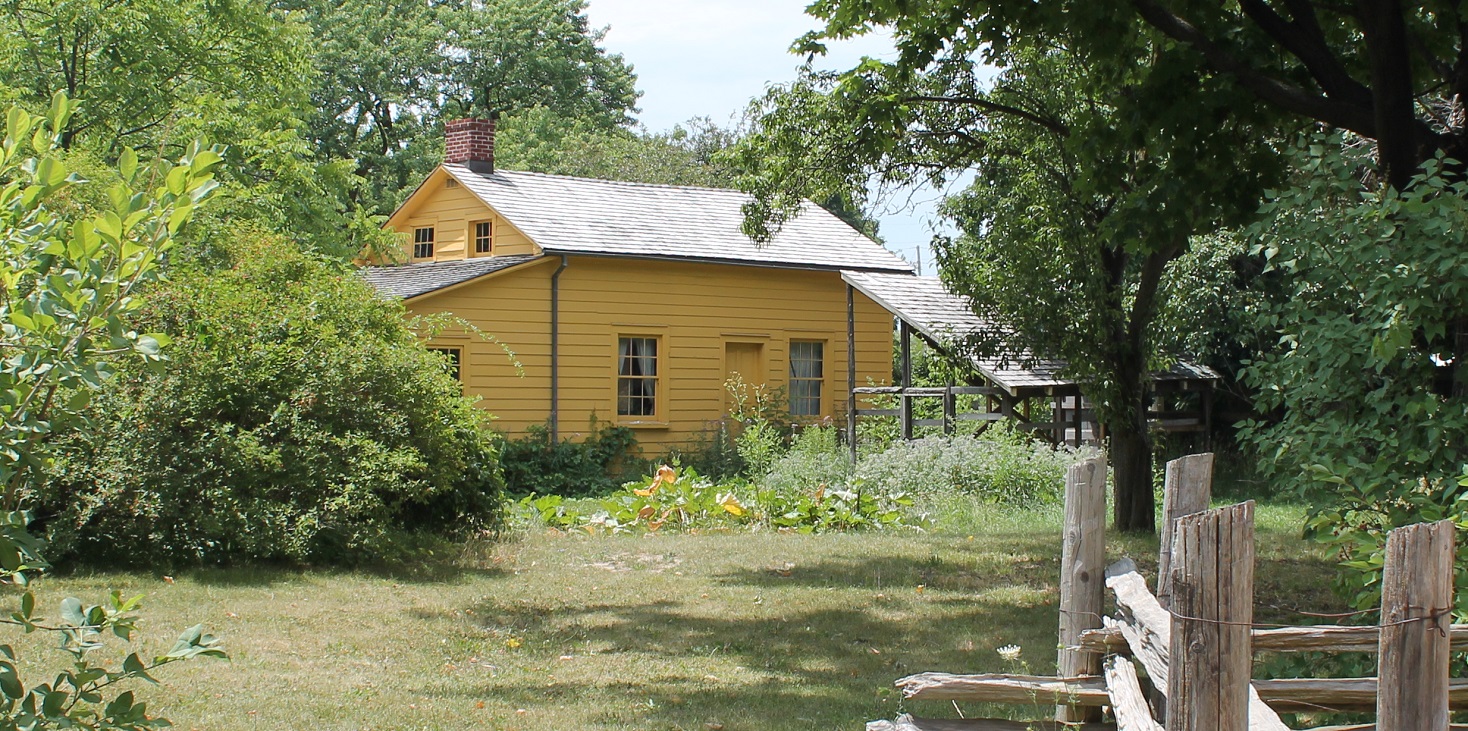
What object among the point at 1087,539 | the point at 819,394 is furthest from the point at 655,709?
the point at 819,394

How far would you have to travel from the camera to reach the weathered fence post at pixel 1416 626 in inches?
135

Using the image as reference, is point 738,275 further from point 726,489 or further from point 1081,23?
point 1081,23

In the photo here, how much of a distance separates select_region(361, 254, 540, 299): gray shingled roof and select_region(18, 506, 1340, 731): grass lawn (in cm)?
785

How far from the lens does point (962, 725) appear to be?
5.40m

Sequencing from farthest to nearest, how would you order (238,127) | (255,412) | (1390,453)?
(238,127)
(255,412)
(1390,453)

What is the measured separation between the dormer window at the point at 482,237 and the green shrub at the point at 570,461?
422cm

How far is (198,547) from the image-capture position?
10758mm

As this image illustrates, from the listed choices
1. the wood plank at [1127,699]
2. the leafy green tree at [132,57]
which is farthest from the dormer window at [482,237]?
the wood plank at [1127,699]

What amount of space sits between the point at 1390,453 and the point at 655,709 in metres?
3.91

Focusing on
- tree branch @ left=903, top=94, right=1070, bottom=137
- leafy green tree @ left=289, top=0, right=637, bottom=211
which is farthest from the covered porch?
leafy green tree @ left=289, top=0, right=637, bottom=211

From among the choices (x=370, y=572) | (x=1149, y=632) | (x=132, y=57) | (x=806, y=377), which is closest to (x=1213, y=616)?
(x=1149, y=632)

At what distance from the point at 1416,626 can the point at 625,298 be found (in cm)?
1965

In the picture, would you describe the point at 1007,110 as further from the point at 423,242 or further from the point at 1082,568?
the point at 423,242

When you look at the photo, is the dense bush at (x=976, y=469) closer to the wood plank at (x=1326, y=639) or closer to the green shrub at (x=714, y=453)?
the green shrub at (x=714, y=453)
